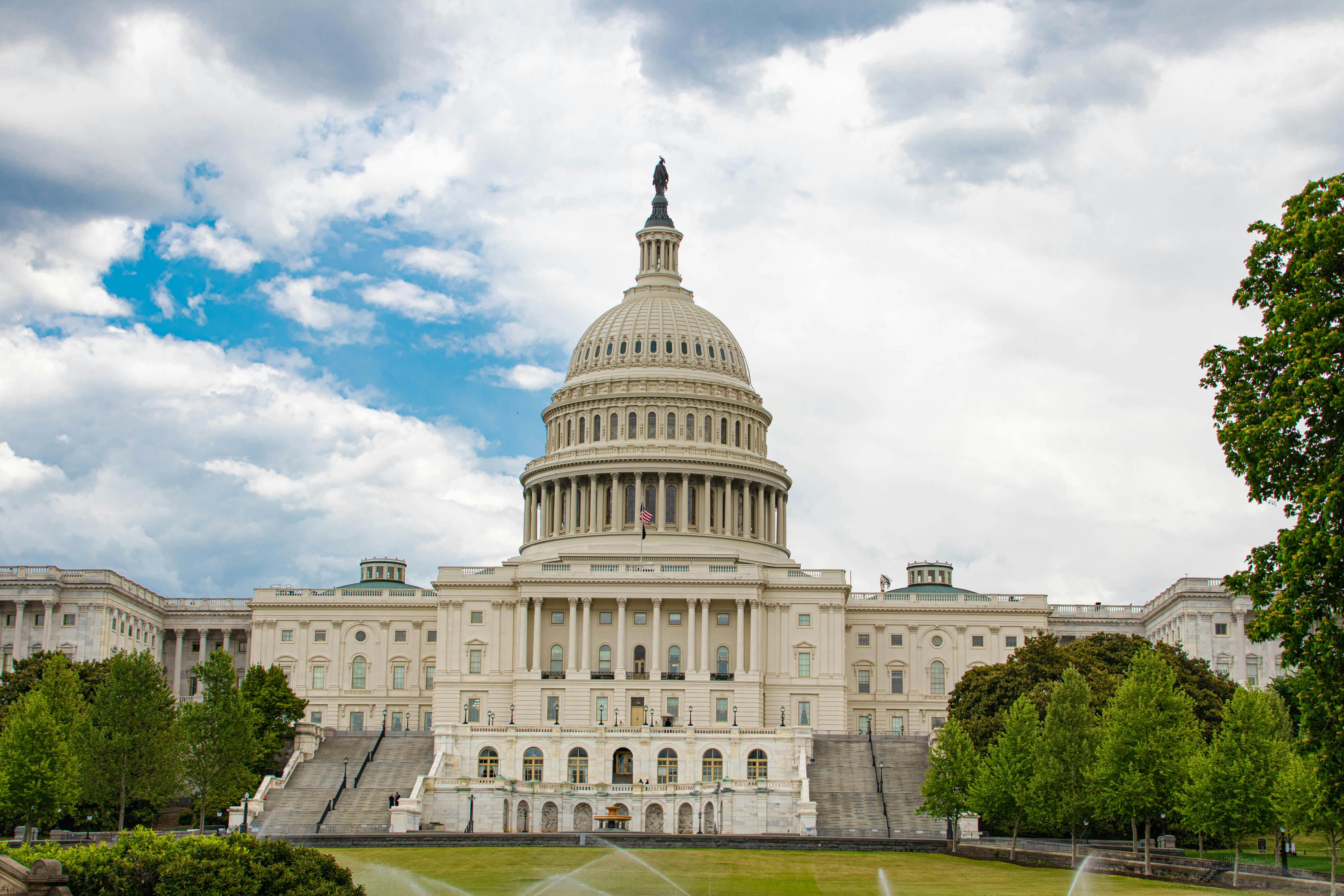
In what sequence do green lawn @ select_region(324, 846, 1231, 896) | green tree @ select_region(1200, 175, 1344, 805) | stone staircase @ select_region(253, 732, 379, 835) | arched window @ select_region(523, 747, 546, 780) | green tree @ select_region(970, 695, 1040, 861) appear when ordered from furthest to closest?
arched window @ select_region(523, 747, 546, 780) < stone staircase @ select_region(253, 732, 379, 835) < green tree @ select_region(970, 695, 1040, 861) < green lawn @ select_region(324, 846, 1231, 896) < green tree @ select_region(1200, 175, 1344, 805)

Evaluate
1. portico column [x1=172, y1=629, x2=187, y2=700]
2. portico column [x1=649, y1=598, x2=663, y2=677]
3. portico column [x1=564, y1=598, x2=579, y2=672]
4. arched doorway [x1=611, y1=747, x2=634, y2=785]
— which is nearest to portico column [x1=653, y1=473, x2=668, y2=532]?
portico column [x1=649, y1=598, x2=663, y2=677]

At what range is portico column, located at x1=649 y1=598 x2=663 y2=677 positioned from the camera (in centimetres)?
12212

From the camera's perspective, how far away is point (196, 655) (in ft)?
495

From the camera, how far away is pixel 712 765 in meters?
102

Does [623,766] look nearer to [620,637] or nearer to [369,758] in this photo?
[369,758]

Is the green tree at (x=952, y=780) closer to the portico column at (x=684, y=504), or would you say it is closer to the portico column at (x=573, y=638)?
the portico column at (x=573, y=638)

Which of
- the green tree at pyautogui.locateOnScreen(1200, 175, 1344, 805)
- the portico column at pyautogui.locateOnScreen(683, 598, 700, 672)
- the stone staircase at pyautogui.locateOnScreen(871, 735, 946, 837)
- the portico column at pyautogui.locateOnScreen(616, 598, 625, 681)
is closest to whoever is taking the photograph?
the green tree at pyautogui.locateOnScreen(1200, 175, 1344, 805)

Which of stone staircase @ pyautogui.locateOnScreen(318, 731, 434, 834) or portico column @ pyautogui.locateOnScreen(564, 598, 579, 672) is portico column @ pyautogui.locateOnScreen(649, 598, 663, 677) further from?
stone staircase @ pyautogui.locateOnScreen(318, 731, 434, 834)

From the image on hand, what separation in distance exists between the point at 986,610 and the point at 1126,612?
17977 millimetres

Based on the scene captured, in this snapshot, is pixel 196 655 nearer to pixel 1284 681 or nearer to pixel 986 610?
pixel 986 610

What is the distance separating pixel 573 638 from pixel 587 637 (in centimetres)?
108

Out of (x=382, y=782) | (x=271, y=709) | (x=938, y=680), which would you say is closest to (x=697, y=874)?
(x=382, y=782)

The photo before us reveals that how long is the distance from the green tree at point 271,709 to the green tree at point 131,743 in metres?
13.0

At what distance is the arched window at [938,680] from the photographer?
438ft
